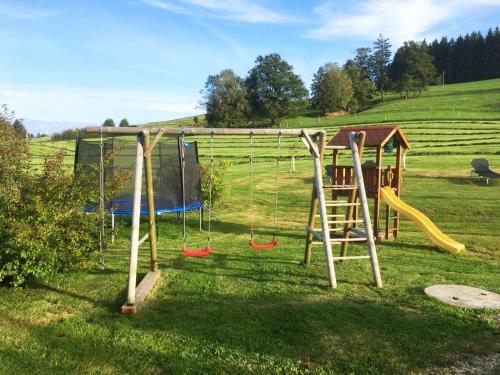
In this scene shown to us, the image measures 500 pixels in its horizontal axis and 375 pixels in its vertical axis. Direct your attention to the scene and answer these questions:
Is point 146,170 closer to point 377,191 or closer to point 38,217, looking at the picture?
point 38,217

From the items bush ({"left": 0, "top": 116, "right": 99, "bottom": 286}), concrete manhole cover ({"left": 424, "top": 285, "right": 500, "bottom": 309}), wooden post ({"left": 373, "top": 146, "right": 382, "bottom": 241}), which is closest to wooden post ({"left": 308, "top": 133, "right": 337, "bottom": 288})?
concrete manhole cover ({"left": 424, "top": 285, "right": 500, "bottom": 309})

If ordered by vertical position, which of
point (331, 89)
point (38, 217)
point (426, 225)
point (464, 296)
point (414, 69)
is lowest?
point (464, 296)

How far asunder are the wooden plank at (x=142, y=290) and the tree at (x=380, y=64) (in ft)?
335

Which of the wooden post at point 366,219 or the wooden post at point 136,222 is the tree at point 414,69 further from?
the wooden post at point 136,222

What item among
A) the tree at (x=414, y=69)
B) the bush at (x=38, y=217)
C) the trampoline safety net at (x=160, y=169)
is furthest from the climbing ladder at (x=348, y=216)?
the tree at (x=414, y=69)

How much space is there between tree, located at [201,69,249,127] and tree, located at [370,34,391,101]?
3987cm

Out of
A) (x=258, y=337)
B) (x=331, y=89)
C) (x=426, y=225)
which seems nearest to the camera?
(x=258, y=337)

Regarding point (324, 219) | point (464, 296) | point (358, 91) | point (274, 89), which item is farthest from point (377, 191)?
point (358, 91)

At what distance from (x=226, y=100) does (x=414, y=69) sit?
42349 mm

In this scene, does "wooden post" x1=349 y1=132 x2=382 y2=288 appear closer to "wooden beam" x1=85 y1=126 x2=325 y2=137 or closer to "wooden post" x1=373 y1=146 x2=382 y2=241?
"wooden beam" x1=85 y1=126 x2=325 y2=137

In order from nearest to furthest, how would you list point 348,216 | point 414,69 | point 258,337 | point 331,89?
point 258,337, point 348,216, point 331,89, point 414,69

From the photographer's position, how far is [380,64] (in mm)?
105312

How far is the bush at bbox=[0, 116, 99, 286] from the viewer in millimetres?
6297

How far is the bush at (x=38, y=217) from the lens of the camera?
20.7 feet
